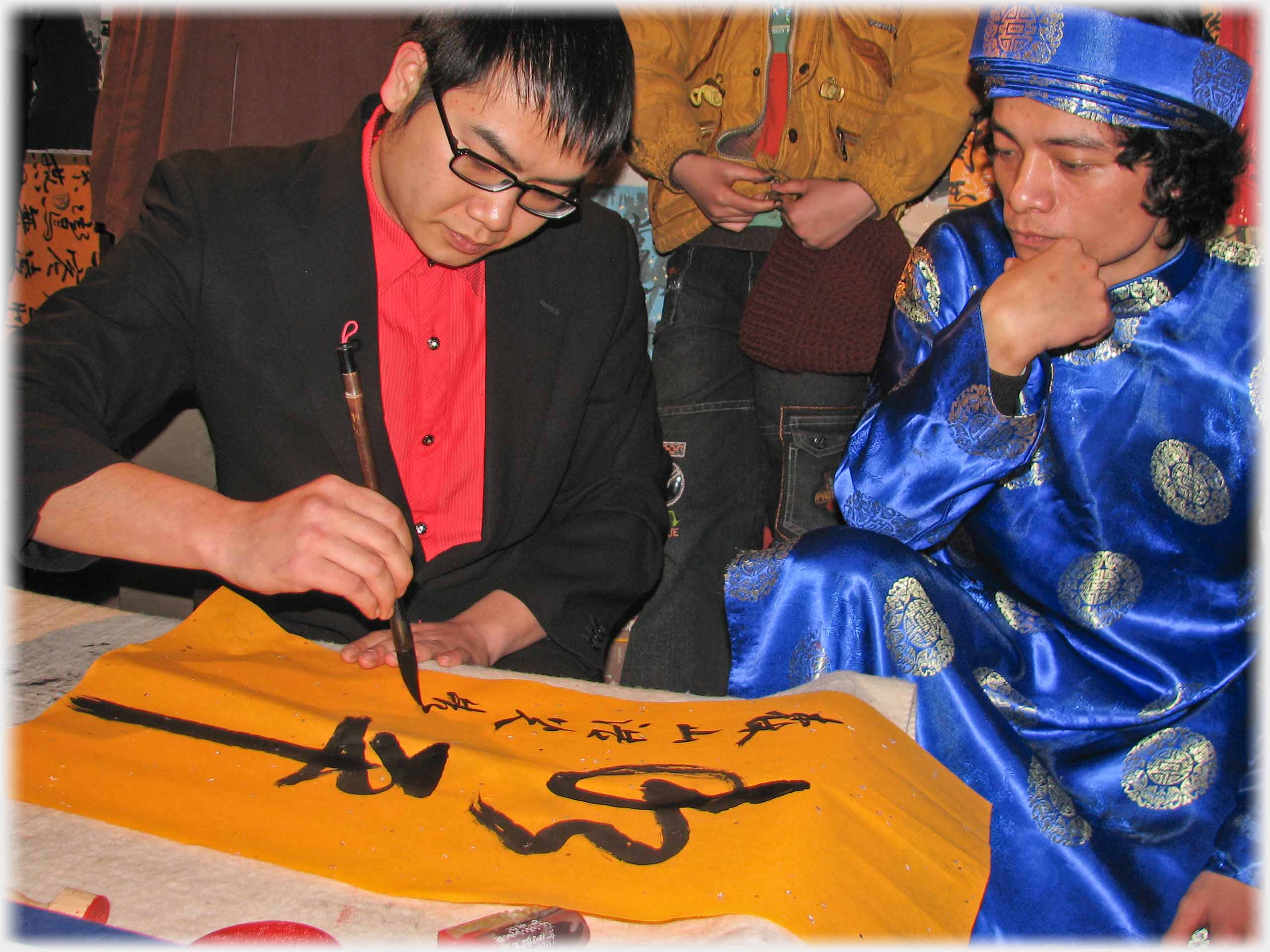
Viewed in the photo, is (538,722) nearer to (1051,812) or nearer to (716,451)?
(1051,812)

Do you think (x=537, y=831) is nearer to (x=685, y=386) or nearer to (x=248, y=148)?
(x=248, y=148)

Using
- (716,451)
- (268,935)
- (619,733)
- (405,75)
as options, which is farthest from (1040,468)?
(268,935)

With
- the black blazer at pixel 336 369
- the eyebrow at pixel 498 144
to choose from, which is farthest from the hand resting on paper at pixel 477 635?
the eyebrow at pixel 498 144

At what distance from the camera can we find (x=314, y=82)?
222 centimetres

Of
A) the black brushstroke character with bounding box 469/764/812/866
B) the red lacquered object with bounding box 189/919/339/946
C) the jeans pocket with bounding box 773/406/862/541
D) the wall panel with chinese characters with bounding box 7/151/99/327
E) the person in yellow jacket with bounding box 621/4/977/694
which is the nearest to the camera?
the red lacquered object with bounding box 189/919/339/946

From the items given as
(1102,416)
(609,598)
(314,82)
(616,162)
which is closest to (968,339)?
(1102,416)

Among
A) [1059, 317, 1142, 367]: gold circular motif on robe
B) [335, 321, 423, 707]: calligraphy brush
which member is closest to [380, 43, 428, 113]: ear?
[335, 321, 423, 707]: calligraphy brush

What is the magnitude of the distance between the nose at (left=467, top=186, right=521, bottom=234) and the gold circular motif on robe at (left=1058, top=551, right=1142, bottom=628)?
2.97ft

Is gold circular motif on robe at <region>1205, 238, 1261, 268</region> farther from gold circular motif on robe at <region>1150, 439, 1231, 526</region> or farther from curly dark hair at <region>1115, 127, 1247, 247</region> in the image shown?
gold circular motif on robe at <region>1150, 439, 1231, 526</region>

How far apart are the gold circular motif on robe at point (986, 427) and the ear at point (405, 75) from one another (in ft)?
2.69

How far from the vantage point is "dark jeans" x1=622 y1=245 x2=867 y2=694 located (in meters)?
1.97

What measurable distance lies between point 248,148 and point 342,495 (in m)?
0.70

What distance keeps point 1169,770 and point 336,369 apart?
1213 mm

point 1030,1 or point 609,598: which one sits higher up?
point 1030,1
